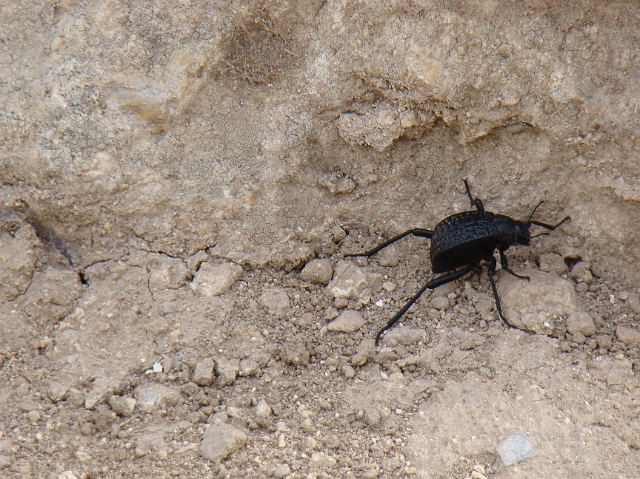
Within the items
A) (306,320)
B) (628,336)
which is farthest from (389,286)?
(628,336)

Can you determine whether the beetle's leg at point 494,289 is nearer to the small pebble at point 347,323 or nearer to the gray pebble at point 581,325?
the gray pebble at point 581,325

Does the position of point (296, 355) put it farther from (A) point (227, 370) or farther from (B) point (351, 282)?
(B) point (351, 282)

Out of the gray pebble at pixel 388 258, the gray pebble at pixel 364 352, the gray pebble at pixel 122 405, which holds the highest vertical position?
the gray pebble at pixel 388 258

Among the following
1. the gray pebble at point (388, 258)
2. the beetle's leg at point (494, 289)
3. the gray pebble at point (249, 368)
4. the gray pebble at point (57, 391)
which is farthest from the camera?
the gray pebble at point (388, 258)

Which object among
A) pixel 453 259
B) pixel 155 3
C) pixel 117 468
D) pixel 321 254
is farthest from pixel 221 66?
pixel 117 468

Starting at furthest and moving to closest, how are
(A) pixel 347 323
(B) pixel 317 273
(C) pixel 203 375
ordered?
(B) pixel 317 273 → (A) pixel 347 323 → (C) pixel 203 375

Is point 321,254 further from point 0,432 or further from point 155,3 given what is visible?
point 0,432

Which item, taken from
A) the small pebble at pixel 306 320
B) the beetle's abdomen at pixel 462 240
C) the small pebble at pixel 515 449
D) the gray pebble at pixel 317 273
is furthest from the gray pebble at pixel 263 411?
the beetle's abdomen at pixel 462 240
